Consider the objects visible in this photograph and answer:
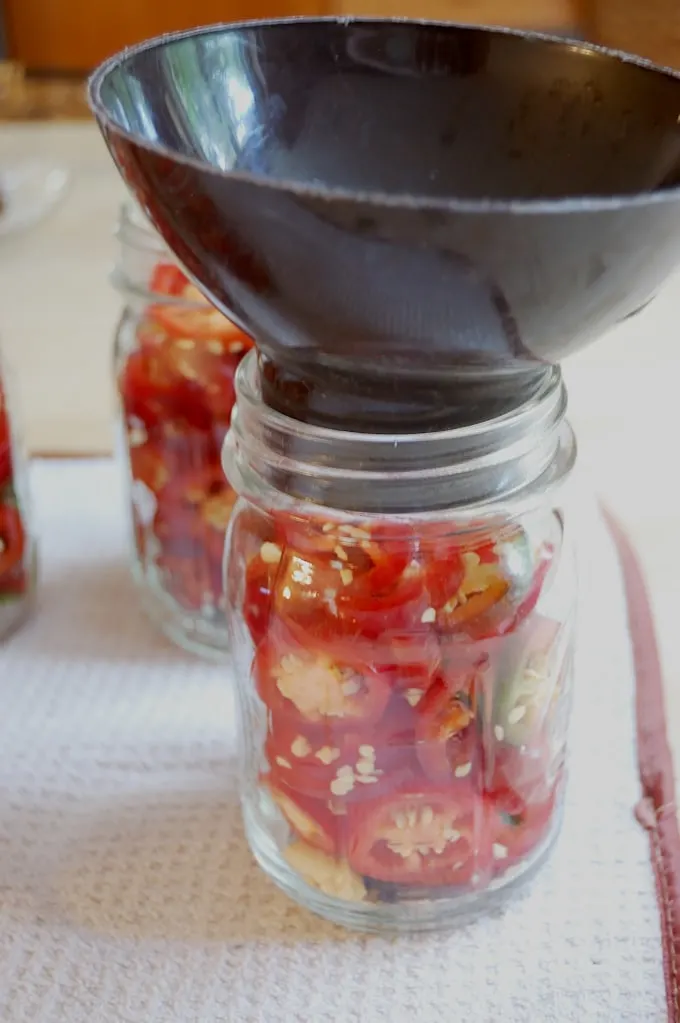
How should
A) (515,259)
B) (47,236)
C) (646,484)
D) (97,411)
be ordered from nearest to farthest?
1. (515,259)
2. (646,484)
3. (97,411)
4. (47,236)

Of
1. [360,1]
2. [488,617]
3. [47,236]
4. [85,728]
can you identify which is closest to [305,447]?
[488,617]

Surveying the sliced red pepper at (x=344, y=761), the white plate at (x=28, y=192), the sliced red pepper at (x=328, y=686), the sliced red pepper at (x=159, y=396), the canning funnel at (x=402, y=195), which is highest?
the canning funnel at (x=402, y=195)

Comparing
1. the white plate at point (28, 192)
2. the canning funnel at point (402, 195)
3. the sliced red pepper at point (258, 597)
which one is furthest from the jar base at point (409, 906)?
the white plate at point (28, 192)

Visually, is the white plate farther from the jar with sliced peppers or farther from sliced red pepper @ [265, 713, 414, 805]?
sliced red pepper @ [265, 713, 414, 805]

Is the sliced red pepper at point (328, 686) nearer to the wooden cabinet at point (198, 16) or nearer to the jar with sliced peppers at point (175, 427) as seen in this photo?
the jar with sliced peppers at point (175, 427)

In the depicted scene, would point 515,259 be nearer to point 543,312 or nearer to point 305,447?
point 543,312

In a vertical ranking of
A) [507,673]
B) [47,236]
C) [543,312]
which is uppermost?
[543,312]
